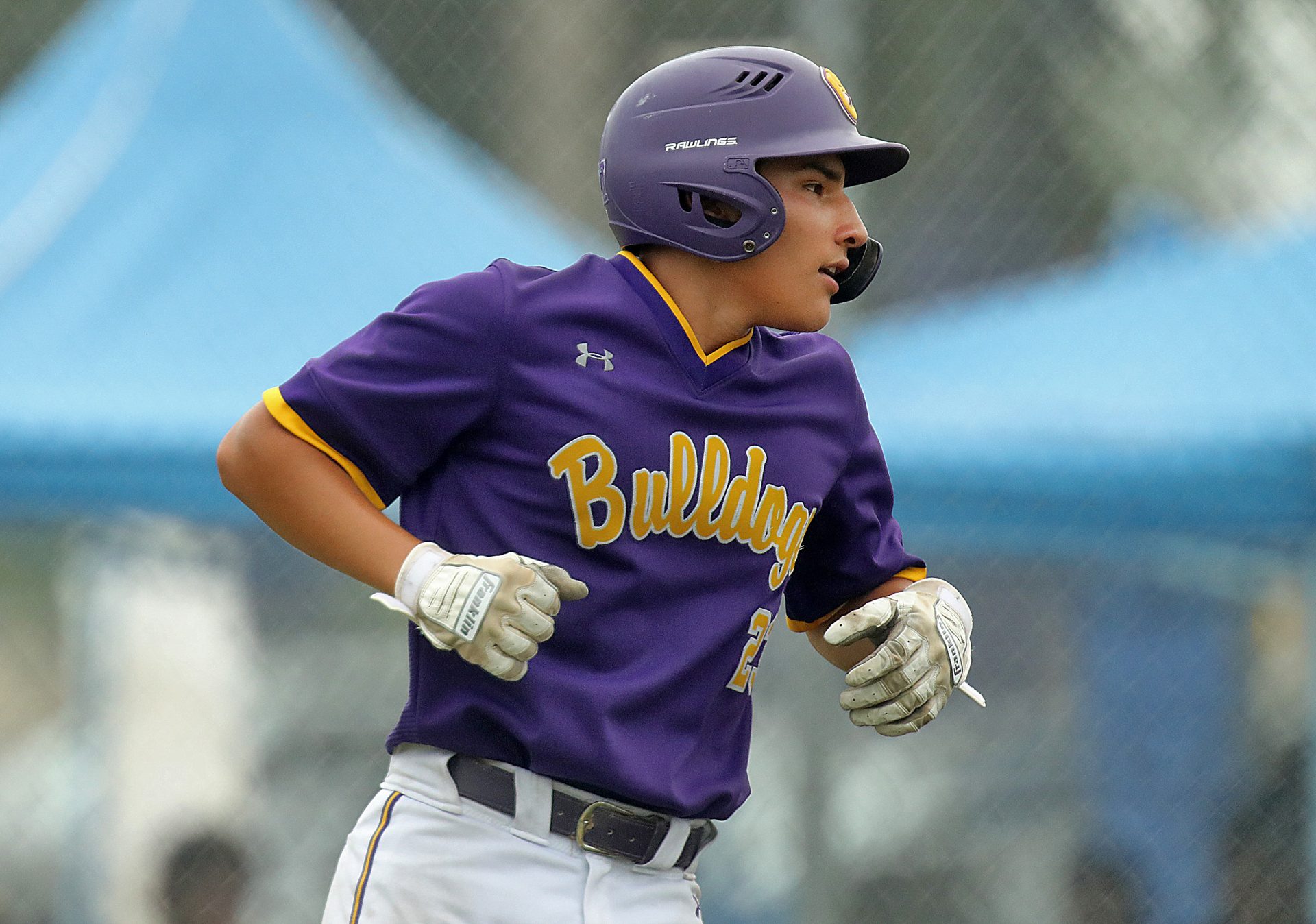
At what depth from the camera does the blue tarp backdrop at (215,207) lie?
12.4 ft

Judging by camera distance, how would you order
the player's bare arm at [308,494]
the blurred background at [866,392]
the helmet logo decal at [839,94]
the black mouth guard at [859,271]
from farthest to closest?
the blurred background at [866,392], the black mouth guard at [859,271], the helmet logo decal at [839,94], the player's bare arm at [308,494]

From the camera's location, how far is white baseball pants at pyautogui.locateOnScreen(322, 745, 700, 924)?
6.14ft

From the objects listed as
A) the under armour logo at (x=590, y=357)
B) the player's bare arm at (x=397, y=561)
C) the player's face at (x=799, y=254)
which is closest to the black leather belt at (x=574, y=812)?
the player's bare arm at (x=397, y=561)

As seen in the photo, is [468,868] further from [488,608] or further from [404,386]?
[404,386]

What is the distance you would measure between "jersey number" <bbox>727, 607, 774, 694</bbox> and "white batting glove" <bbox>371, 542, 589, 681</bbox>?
43cm

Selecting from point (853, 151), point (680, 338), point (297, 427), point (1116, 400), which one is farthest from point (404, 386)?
point (1116, 400)

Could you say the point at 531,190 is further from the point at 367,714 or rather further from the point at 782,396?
the point at 782,396

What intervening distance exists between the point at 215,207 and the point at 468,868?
8.34 ft

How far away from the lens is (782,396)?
2123 millimetres

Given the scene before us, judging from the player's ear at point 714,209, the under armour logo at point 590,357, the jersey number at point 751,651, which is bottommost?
the jersey number at point 751,651

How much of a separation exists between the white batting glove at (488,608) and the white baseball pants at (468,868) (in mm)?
285

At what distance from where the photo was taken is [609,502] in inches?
75.4

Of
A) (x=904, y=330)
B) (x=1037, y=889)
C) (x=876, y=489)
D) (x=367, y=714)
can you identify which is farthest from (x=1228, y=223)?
(x=367, y=714)

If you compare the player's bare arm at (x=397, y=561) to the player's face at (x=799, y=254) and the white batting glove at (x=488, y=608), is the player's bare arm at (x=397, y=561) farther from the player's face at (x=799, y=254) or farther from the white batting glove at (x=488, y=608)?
the player's face at (x=799, y=254)
